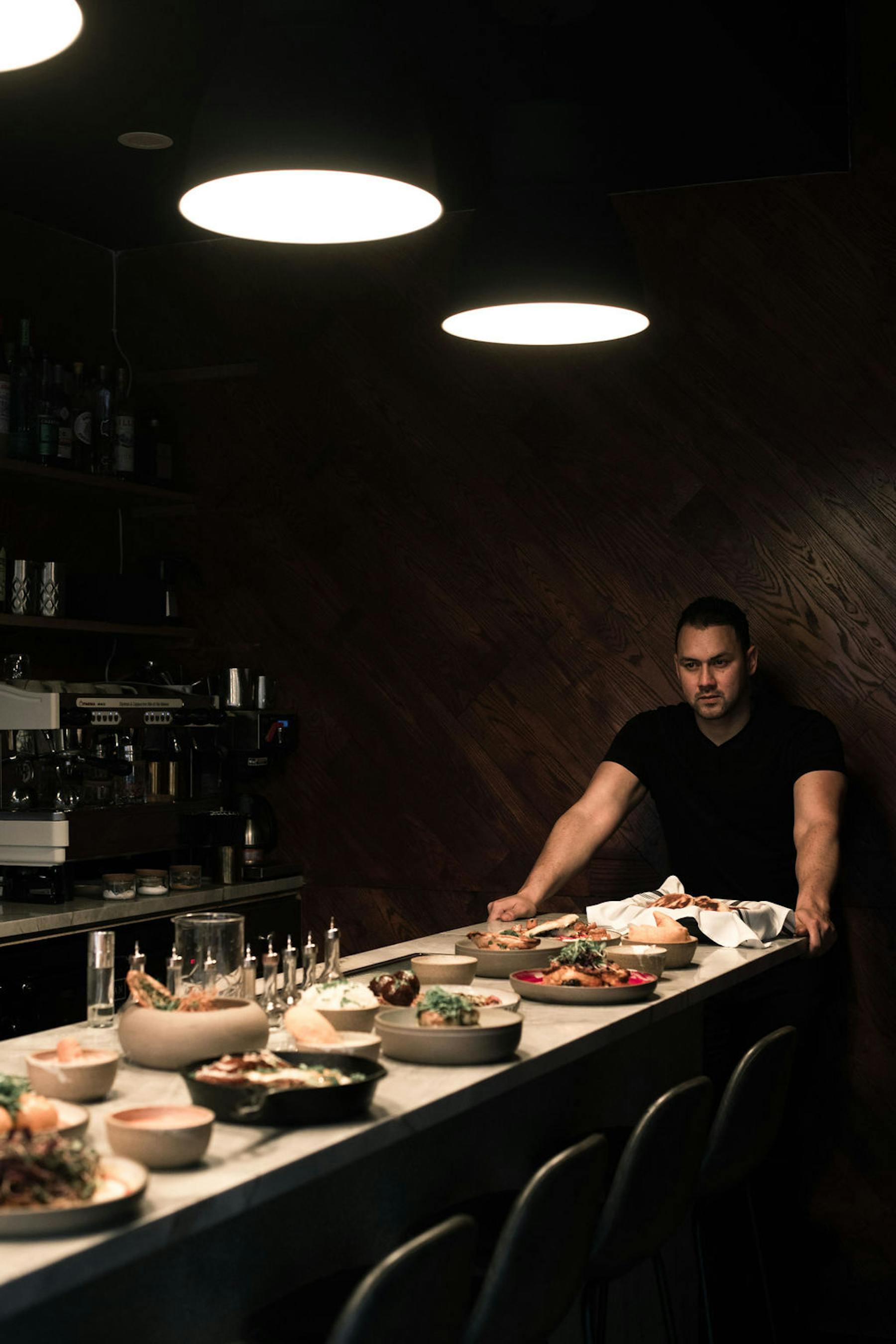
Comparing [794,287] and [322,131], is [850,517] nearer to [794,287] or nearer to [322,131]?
[794,287]

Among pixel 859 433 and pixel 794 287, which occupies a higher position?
pixel 794 287

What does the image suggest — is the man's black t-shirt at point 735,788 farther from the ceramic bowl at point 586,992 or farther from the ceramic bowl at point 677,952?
the ceramic bowl at point 586,992

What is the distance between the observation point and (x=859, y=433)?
4.34 m

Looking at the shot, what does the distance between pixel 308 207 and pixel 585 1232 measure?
1.72 metres

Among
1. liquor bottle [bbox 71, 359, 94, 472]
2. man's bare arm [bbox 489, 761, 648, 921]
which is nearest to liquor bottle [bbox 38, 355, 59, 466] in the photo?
liquor bottle [bbox 71, 359, 94, 472]

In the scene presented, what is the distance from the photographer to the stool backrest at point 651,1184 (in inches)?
91.1

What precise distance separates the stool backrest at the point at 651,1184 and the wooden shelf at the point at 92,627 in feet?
9.63

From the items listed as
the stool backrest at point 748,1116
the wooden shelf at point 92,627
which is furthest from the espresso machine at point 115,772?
the stool backrest at point 748,1116

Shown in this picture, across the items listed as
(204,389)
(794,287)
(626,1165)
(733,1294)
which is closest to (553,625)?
(794,287)

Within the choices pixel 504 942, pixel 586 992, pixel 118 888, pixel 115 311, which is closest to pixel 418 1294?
pixel 586 992

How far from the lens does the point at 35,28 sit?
6.07ft

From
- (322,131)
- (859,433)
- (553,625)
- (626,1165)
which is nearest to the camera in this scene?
(322,131)

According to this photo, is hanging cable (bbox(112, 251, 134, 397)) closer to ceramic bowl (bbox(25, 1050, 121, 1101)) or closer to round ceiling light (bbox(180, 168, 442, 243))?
round ceiling light (bbox(180, 168, 442, 243))

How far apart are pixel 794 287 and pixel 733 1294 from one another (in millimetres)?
2903
